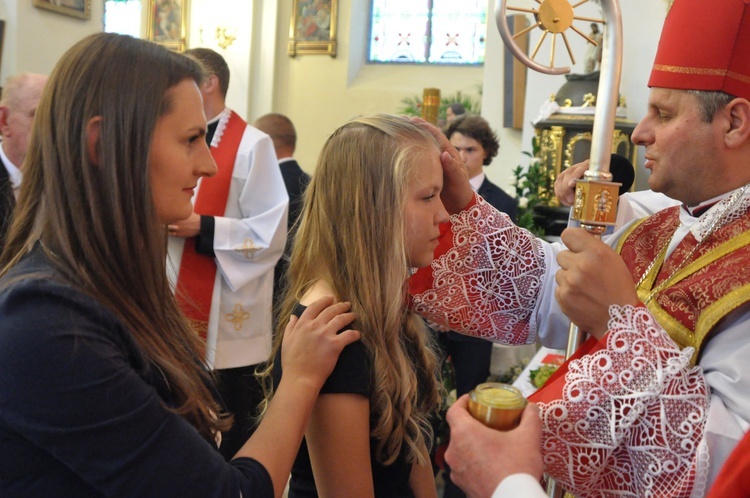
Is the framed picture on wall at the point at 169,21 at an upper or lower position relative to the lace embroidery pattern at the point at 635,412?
upper

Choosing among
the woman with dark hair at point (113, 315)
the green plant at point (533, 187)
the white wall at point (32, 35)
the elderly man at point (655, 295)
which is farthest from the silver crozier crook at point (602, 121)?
the white wall at point (32, 35)

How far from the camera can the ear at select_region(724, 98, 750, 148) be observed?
1680 mm

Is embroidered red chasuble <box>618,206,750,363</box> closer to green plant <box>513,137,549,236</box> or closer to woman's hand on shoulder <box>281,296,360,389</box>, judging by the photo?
woman's hand on shoulder <box>281,296,360,389</box>

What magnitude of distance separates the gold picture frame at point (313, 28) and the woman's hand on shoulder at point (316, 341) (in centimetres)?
1143

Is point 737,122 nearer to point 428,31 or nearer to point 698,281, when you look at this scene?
point 698,281

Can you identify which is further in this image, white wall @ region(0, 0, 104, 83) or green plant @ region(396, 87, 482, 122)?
green plant @ region(396, 87, 482, 122)

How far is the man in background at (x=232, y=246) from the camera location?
349 centimetres

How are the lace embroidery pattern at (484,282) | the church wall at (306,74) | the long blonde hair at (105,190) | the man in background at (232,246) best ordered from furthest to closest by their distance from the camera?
the church wall at (306,74) → the man in background at (232,246) → the lace embroidery pattern at (484,282) → the long blonde hair at (105,190)

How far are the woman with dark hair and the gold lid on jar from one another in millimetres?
368

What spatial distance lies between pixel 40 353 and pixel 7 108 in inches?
89.5

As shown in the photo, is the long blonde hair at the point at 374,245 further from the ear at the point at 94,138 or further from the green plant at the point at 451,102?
the green plant at the point at 451,102

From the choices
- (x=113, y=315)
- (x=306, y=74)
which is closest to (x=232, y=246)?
(x=113, y=315)

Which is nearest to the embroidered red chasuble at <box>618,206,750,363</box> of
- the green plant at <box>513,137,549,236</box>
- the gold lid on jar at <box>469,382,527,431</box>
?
the gold lid on jar at <box>469,382,527,431</box>

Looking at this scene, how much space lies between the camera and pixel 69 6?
A: 7.64 m
